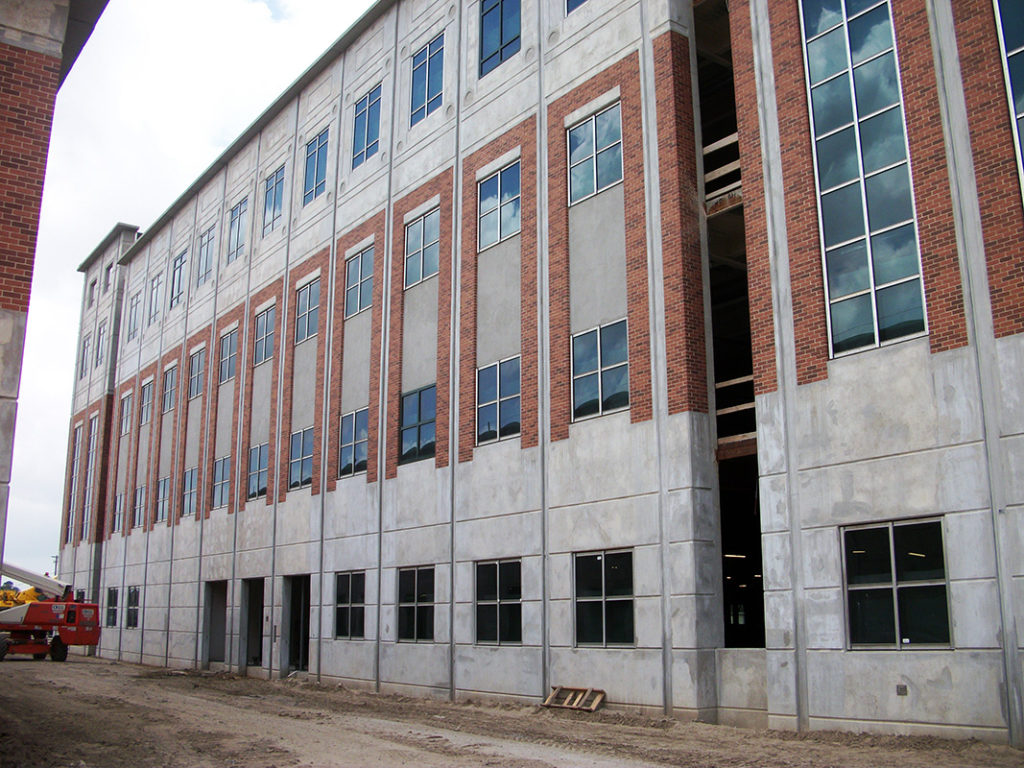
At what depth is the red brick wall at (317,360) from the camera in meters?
31.5

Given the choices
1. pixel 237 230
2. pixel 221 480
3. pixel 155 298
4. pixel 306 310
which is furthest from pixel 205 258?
pixel 306 310

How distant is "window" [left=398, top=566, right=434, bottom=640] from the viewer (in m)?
25.0

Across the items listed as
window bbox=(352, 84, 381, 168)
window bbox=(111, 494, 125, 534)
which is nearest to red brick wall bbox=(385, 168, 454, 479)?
window bbox=(352, 84, 381, 168)

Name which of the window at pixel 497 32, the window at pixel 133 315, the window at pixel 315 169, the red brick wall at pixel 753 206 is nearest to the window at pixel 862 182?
the red brick wall at pixel 753 206

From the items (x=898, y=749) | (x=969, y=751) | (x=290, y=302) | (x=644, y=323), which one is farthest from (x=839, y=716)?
(x=290, y=302)

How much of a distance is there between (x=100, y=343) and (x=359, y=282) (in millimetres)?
31417

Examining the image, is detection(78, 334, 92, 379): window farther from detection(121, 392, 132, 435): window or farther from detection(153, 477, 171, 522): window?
detection(153, 477, 171, 522): window

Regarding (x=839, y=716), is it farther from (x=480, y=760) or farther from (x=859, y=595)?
(x=480, y=760)

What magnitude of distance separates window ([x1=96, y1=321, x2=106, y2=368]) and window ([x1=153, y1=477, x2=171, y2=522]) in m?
14.1

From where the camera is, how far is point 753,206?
1798 centimetres

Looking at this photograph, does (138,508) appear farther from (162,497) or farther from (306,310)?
(306,310)

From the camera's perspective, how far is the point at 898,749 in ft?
45.3

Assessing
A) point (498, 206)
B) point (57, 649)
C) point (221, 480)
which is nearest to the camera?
point (498, 206)

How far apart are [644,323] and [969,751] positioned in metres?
9.78
